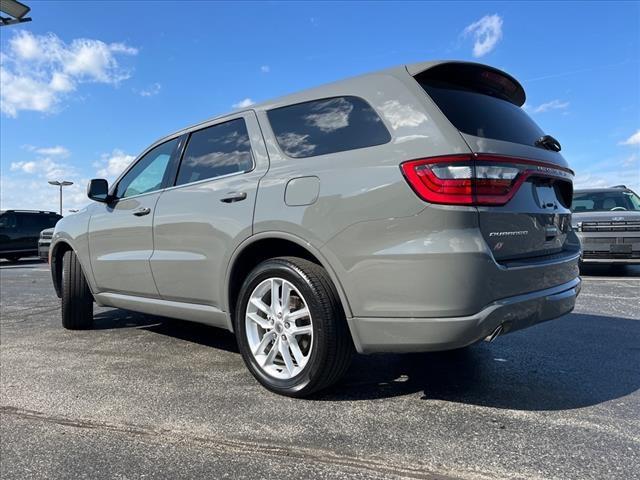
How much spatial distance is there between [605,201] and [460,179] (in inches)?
343

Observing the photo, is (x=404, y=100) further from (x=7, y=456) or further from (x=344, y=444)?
(x=7, y=456)

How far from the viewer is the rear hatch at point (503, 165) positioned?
2.39 metres

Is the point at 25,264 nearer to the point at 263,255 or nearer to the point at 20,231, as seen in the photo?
the point at 20,231

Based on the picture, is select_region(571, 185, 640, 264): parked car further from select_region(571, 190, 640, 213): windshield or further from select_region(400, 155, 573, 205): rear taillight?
select_region(400, 155, 573, 205): rear taillight

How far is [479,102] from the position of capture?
2820 millimetres

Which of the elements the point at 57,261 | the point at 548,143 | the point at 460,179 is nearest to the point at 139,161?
the point at 57,261

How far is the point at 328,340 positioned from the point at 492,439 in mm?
925

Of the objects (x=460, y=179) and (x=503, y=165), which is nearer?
(x=460, y=179)

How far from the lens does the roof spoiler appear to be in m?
2.72

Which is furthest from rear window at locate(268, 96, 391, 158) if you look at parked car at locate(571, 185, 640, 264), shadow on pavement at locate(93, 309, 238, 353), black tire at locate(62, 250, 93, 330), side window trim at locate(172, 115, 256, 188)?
parked car at locate(571, 185, 640, 264)

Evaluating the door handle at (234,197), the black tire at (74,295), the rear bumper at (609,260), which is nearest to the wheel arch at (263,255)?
the door handle at (234,197)

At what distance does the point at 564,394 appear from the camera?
113 inches

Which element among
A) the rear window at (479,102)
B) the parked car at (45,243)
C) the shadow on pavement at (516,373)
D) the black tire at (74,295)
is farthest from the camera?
the parked car at (45,243)

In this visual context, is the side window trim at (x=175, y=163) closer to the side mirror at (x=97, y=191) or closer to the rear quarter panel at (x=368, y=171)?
the side mirror at (x=97, y=191)
